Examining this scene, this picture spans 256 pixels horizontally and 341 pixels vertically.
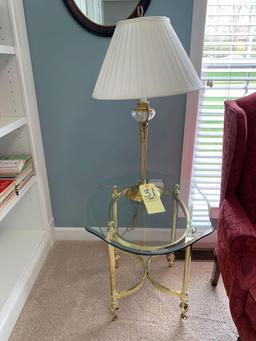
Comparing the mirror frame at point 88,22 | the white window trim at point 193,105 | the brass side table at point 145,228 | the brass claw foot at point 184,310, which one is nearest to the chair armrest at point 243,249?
the brass side table at point 145,228

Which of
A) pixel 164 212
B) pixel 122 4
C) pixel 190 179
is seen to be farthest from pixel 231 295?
pixel 122 4

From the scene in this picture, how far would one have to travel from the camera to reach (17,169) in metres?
1.35

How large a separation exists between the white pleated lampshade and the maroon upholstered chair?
313mm

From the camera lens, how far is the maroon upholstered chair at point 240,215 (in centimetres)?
88

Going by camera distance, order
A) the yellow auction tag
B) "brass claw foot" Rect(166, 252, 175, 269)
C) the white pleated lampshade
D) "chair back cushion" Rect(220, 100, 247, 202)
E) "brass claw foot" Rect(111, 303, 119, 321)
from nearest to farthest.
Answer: the white pleated lampshade < "chair back cushion" Rect(220, 100, 247, 202) < the yellow auction tag < "brass claw foot" Rect(111, 303, 119, 321) < "brass claw foot" Rect(166, 252, 175, 269)

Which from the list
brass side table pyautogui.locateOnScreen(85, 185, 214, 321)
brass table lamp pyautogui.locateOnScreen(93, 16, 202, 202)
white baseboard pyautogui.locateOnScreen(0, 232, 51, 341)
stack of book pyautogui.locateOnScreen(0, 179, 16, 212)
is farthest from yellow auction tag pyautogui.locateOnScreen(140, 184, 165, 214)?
white baseboard pyautogui.locateOnScreen(0, 232, 51, 341)

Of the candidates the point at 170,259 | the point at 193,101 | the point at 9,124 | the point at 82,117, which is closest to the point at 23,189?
the point at 9,124

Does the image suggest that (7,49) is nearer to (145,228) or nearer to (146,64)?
(146,64)

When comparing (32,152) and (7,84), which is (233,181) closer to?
(32,152)

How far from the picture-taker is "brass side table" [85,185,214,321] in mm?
1054

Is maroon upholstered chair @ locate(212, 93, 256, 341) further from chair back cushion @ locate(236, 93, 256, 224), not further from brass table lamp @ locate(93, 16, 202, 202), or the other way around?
brass table lamp @ locate(93, 16, 202, 202)

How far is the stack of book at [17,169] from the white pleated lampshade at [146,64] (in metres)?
0.69

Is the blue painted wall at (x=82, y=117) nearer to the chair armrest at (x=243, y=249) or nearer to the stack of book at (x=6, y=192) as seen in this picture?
the stack of book at (x=6, y=192)

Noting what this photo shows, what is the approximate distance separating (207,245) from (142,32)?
4.31 ft
